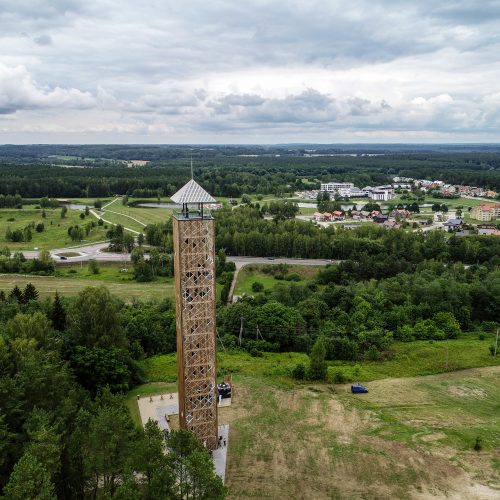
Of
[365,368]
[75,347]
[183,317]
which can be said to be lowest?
[365,368]

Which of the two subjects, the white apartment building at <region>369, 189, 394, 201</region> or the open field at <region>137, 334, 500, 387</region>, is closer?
the open field at <region>137, 334, 500, 387</region>

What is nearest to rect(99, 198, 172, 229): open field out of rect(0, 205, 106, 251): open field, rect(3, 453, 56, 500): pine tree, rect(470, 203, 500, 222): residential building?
rect(0, 205, 106, 251): open field

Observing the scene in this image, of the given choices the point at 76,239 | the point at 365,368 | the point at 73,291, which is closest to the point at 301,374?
the point at 365,368

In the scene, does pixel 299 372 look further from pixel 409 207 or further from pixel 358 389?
pixel 409 207

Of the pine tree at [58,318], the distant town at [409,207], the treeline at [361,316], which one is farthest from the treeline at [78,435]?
the distant town at [409,207]

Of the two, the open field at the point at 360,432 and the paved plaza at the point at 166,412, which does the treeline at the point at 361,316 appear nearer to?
the open field at the point at 360,432

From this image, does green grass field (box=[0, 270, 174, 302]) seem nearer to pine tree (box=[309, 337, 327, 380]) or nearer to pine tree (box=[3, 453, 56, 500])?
pine tree (box=[309, 337, 327, 380])

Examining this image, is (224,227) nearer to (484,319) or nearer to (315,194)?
(484,319)
